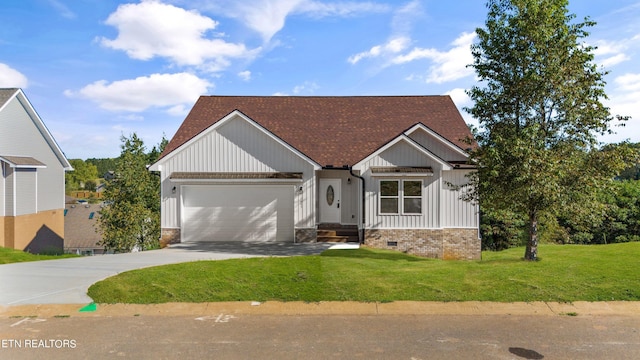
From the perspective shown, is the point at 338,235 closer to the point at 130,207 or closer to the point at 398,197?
the point at 398,197

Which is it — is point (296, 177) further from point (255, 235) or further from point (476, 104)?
point (476, 104)

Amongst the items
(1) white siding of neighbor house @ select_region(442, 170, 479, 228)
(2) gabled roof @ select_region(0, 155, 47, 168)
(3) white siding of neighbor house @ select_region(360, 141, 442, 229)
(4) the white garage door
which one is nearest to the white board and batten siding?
(3) white siding of neighbor house @ select_region(360, 141, 442, 229)

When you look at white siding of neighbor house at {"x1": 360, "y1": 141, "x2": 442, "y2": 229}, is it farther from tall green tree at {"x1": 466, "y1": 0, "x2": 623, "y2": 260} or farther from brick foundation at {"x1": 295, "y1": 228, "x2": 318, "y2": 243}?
tall green tree at {"x1": 466, "y1": 0, "x2": 623, "y2": 260}

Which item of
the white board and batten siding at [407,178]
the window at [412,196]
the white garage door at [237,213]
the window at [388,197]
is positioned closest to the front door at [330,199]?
the white garage door at [237,213]

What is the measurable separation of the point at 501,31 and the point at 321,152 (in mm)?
10071

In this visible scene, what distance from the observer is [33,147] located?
26375 mm

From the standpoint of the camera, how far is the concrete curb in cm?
850

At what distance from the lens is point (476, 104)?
1286 cm

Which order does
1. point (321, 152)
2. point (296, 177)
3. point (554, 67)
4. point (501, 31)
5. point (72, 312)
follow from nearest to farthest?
point (72, 312) < point (554, 67) < point (501, 31) < point (296, 177) < point (321, 152)

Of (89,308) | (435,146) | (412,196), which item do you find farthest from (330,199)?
(89,308)

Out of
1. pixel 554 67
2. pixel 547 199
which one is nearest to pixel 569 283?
pixel 547 199

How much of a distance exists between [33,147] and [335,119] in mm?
19644

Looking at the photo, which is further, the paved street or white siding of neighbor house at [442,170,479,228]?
white siding of neighbor house at [442,170,479,228]

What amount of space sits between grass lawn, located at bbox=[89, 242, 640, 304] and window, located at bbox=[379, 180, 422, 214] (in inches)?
238
